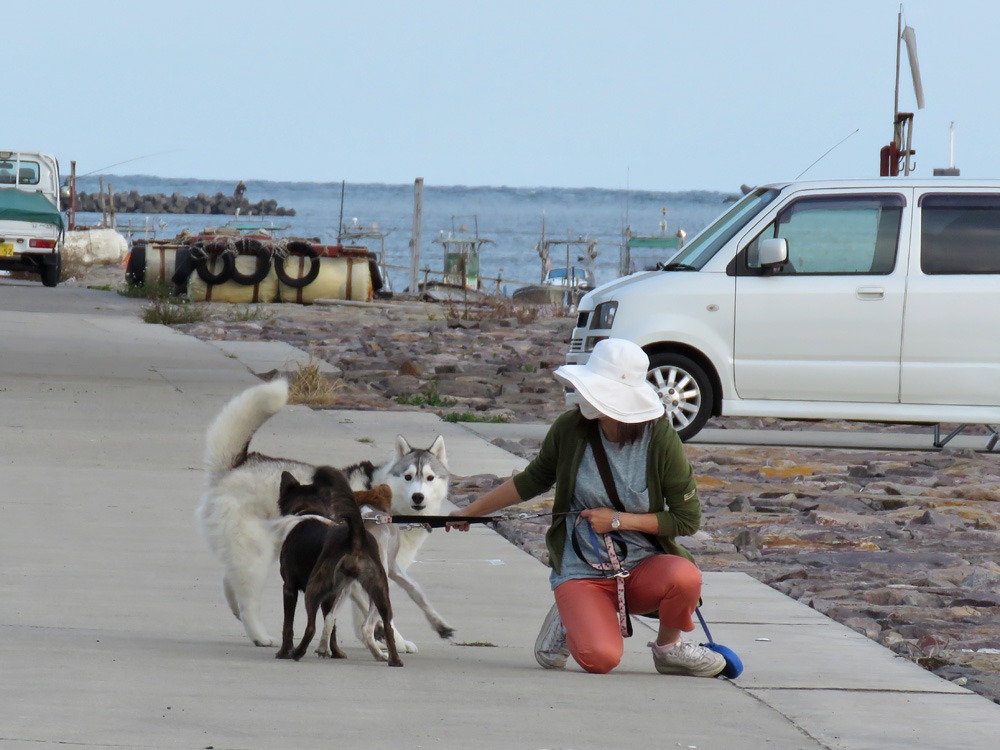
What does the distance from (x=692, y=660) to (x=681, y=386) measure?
6.77 metres

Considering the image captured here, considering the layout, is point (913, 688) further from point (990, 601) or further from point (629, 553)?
point (990, 601)

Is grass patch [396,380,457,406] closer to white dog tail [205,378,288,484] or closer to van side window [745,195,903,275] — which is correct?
van side window [745,195,903,275]

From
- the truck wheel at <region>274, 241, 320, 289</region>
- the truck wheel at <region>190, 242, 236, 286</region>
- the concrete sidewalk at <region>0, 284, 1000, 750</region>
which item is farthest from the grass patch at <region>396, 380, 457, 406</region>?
the truck wheel at <region>274, 241, 320, 289</region>

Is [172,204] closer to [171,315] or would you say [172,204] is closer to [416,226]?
[416,226]

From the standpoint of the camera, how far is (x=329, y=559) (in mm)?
5738

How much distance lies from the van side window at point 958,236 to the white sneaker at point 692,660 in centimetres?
730

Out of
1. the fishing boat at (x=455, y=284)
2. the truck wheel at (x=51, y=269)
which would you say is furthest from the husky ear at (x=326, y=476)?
the truck wheel at (x=51, y=269)

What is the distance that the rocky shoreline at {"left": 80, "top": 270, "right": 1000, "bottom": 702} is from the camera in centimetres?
721

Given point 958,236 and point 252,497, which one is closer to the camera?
point 252,497

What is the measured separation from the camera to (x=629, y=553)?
20.3ft

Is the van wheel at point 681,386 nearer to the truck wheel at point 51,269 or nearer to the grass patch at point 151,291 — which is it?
the grass patch at point 151,291

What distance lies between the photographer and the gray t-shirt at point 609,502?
608 centimetres

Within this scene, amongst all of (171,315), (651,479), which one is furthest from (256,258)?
(651,479)

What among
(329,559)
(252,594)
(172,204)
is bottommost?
(252,594)
